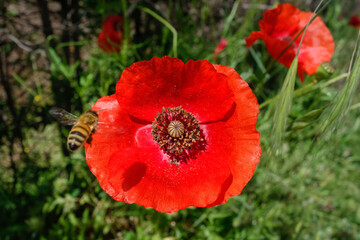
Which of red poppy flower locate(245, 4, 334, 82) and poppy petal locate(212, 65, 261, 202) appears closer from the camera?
poppy petal locate(212, 65, 261, 202)

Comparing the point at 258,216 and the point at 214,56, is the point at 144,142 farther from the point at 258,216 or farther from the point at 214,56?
the point at 258,216

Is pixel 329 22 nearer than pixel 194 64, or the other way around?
pixel 194 64

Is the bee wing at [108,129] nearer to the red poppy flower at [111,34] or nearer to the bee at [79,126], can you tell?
the bee at [79,126]

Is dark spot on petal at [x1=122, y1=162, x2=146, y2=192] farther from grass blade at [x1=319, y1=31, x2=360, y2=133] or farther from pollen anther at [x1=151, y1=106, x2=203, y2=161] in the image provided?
grass blade at [x1=319, y1=31, x2=360, y2=133]

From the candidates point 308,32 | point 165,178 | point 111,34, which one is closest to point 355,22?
point 308,32

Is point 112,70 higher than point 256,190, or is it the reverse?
point 112,70

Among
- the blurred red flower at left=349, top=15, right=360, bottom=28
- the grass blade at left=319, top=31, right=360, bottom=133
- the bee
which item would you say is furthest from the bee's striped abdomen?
the blurred red flower at left=349, top=15, right=360, bottom=28

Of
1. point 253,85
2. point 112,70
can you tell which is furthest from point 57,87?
point 253,85
